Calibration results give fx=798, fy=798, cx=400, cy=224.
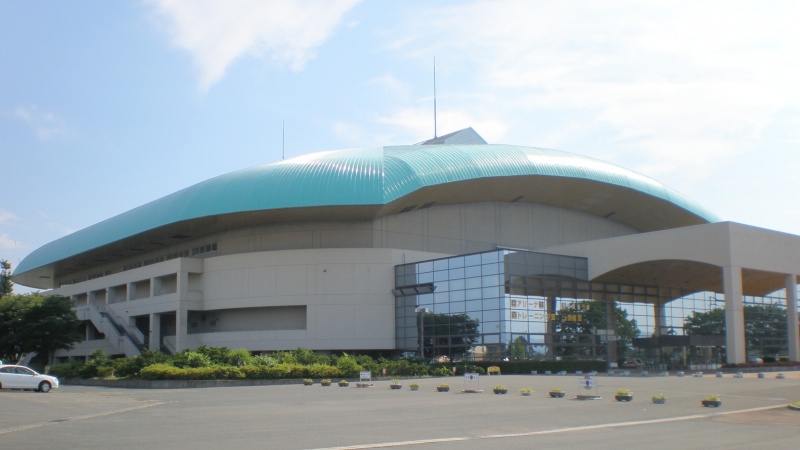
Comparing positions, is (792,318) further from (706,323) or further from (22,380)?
(22,380)

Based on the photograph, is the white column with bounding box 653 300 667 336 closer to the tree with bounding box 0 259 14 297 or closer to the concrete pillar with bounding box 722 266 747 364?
the concrete pillar with bounding box 722 266 747 364

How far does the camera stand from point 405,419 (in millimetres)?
18406

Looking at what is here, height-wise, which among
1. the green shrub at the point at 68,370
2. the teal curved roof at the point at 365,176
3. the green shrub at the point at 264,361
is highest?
the teal curved roof at the point at 365,176

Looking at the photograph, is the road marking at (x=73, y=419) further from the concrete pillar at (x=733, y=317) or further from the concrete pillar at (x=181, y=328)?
the concrete pillar at (x=733, y=317)

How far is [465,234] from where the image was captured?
51.9 metres

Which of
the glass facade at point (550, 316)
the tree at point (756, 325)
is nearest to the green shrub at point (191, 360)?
the glass facade at point (550, 316)

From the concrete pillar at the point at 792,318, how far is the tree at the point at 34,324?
45686 millimetres

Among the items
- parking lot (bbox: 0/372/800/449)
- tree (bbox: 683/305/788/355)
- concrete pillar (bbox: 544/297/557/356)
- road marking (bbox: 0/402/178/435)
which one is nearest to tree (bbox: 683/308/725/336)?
tree (bbox: 683/305/788/355)

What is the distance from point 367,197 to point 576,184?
15.2 m

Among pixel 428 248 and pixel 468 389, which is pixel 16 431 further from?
pixel 428 248

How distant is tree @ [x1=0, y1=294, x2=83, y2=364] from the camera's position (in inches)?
2088

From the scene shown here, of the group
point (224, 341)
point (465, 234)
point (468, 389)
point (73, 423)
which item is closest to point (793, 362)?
point (465, 234)

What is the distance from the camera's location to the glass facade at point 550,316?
4156 centimetres

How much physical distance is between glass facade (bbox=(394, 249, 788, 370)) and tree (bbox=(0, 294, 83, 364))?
23897mm
